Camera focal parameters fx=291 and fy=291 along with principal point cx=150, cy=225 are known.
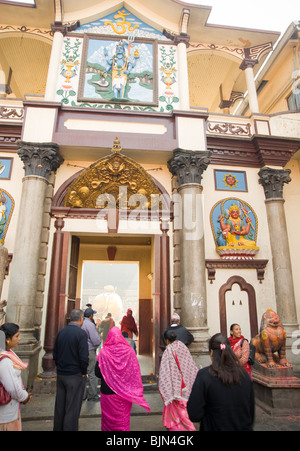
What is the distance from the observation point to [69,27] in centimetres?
967

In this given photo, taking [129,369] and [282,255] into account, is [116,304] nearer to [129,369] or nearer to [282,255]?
[282,255]

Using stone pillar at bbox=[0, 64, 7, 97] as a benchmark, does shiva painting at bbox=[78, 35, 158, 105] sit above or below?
below

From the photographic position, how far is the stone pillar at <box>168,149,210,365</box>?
23.8 feet

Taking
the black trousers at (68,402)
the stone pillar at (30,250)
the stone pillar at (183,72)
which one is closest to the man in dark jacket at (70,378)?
the black trousers at (68,402)

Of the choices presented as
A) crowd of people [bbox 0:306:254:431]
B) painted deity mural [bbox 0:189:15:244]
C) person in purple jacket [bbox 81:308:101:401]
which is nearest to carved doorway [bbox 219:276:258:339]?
crowd of people [bbox 0:306:254:431]

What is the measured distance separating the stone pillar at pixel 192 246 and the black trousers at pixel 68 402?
365cm

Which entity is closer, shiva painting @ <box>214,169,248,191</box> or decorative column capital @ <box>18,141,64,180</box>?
decorative column capital @ <box>18,141,64,180</box>

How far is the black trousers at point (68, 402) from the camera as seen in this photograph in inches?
152

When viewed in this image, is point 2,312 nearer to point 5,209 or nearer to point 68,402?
point 5,209

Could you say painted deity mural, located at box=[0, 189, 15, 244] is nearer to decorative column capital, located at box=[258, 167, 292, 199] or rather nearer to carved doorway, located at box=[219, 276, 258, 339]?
carved doorway, located at box=[219, 276, 258, 339]

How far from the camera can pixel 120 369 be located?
396 centimetres

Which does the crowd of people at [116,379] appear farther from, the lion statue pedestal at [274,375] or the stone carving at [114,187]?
the stone carving at [114,187]

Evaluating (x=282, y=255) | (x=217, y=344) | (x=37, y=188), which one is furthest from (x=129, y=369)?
(x=282, y=255)

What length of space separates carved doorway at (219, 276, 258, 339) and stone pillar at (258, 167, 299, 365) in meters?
0.76
